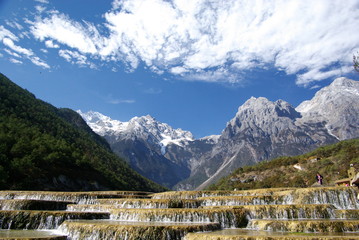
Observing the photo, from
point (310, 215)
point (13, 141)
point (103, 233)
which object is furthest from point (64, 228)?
point (13, 141)

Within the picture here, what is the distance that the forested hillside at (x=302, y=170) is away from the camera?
3782 inches

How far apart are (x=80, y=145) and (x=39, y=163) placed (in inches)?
2572

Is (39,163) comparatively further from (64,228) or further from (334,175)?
(334,175)

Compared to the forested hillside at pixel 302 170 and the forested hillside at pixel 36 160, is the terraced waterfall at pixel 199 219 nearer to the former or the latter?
the forested hillside at pixel 36 160

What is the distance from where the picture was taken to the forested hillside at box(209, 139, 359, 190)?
96.1 meters

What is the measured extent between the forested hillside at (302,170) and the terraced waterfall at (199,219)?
69148 millimetres

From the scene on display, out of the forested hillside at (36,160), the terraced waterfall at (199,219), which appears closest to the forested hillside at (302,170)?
the forested hillside at (36,160)

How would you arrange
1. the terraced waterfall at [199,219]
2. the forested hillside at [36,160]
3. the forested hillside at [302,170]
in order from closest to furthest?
1. the terraced waterfall at [199,219]
2. the forested hillside at [36,160]
3. the forested hillside at [302,170]

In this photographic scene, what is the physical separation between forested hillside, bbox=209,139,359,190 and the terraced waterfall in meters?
69.1

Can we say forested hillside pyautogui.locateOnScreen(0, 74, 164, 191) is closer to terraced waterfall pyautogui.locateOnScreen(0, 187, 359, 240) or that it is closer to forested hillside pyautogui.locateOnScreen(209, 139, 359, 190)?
terraced waterfall pyautogui.locateOnScreen(0, 187, 359, 240)

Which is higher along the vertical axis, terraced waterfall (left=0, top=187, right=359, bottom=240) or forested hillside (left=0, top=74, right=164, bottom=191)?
forested hillside (left=0, top=74, right=164, bottom=191)

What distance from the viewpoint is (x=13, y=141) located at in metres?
80.2

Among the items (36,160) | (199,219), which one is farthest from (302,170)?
(199,219)

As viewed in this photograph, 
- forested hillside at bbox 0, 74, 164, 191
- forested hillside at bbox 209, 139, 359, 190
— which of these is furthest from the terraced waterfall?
forested hillside at bbox 209, 139, 359, 190
